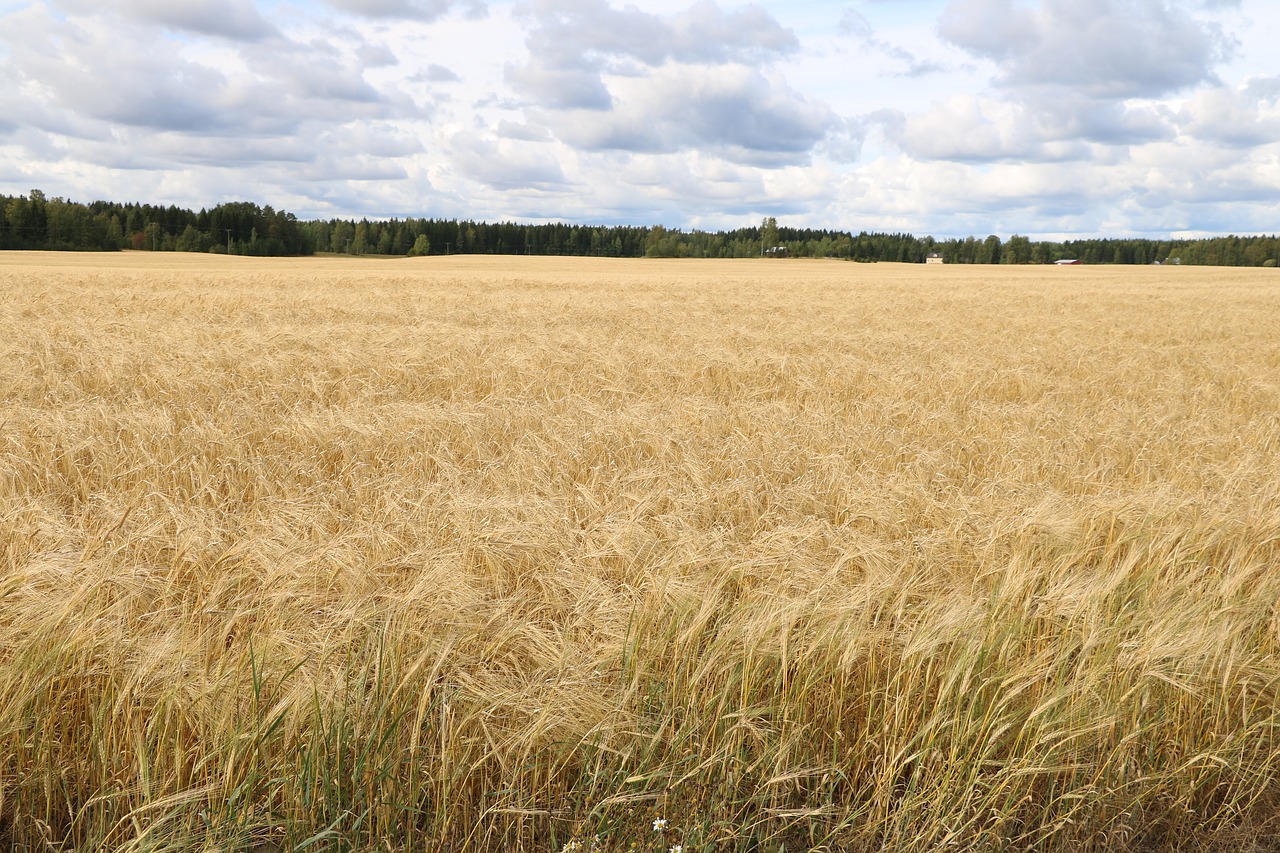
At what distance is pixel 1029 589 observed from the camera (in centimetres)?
335

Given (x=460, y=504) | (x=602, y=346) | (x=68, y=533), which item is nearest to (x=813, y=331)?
(x=602, y=346)

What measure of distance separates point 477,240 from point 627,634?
387 ft

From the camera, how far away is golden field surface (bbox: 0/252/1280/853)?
2.26 metres

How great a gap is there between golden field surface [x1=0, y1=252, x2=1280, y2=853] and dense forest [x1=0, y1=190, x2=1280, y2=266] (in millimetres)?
89868

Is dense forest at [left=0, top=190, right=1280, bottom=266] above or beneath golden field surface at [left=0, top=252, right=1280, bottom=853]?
above

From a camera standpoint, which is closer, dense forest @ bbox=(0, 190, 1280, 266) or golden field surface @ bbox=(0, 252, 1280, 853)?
golden field surface @ bbox=(0, 252, 1280, 853)

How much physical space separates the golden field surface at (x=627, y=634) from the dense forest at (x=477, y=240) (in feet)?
295

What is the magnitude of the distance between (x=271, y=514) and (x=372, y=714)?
2.07m

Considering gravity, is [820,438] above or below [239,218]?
below

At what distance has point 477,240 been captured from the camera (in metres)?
115

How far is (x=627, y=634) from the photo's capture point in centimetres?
279

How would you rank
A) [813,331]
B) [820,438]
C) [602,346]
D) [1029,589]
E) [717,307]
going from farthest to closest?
[717,307] < [813,331] < [602,346] < [820,438] < [1029,589]

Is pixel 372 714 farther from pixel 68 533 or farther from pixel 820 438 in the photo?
pixel 820 438

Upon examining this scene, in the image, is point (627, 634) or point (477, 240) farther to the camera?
point (477, 240)
